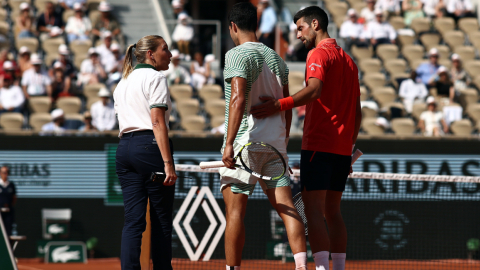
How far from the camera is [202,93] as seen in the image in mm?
12680

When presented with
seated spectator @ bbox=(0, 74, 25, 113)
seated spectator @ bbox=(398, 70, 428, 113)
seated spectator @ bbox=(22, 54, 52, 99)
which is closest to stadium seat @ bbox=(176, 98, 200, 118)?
seated spectator @ bbox=(22, 54, 52, 99)

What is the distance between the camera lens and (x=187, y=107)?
12141mm

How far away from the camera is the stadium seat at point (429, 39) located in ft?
48.6

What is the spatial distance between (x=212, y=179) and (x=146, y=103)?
4415 mm

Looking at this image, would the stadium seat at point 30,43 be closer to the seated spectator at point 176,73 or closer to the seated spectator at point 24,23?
the seated spectator at point 24,23

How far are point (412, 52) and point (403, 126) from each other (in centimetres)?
317

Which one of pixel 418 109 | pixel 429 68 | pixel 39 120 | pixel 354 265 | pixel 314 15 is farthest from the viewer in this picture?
pixel 429 68

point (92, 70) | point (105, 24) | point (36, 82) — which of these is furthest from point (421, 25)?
point (36, 82)

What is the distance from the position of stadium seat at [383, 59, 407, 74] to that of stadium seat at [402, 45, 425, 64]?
407 millimetres

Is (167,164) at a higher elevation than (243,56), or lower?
lower

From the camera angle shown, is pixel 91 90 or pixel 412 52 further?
pixel 412 52

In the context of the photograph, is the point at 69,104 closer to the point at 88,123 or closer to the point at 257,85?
the point at 88,123

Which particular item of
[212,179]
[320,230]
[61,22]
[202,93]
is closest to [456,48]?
[202,93]

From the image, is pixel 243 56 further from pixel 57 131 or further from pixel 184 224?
pixel 57 131
